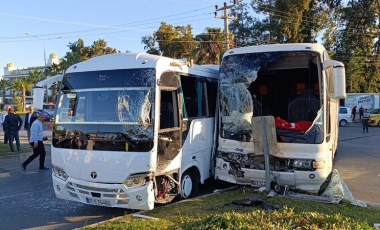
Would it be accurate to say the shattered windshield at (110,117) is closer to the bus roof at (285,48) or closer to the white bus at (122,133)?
the white bus at (122,133)

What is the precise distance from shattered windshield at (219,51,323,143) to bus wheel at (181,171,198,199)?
3.63 ft

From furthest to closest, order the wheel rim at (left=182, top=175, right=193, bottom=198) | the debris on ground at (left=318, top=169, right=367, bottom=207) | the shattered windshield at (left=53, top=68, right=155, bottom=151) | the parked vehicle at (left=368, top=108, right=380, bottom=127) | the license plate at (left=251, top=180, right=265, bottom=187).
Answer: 1. the parked vehicle at (left=368, top=108, right=380, bottom=127)
2. the license plate at (left=251, top=180, right=265, bottom=187)
3. the wheel rim at (left=182, top=175, right=193, bottom=198)
4. the debris on ground at (left=318, top=169, right=367, bottom=207)
5. the shattered windshield at (left=53, top=68, right=155, bottom=151)

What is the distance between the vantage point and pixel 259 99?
32.7ft

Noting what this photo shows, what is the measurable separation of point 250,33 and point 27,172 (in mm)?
42680

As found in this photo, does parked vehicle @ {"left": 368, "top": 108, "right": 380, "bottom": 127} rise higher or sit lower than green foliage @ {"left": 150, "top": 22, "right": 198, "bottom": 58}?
lower

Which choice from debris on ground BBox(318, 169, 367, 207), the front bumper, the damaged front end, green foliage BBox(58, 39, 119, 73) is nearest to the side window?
the front bumper

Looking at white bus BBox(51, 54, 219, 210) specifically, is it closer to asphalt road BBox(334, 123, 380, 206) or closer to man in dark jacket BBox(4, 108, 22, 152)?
asphalt road BBox(334, 123, 380, 206)

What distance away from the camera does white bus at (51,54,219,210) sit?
264 inches

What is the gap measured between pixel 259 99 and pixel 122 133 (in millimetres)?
4280

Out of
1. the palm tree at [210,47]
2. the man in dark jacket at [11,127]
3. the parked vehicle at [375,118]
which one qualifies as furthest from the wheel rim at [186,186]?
the palm tree at [210,47]

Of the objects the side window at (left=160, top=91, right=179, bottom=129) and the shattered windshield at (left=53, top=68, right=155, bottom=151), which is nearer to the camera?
the shattered windshield at (left=53, top=68, right=155, bottom=151)

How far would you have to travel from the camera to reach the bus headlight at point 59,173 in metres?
7.17

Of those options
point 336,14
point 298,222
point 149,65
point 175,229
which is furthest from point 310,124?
point 336,14

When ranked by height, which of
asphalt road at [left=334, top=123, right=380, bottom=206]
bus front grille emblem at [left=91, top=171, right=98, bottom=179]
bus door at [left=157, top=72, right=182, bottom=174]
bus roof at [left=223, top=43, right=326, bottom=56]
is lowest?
asphalt road at [left=334, top=123, right=380, bottom=206]
